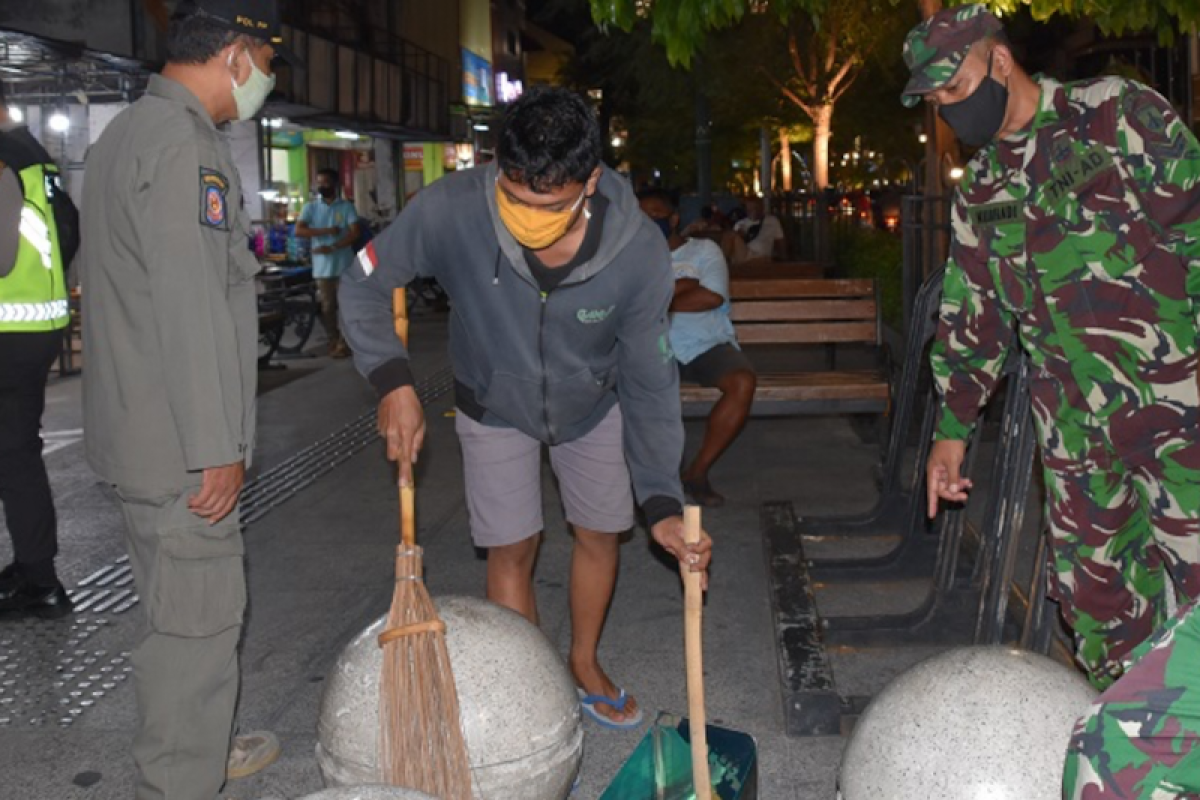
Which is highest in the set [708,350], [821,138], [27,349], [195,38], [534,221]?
[821,138]

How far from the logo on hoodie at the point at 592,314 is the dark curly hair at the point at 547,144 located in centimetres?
51

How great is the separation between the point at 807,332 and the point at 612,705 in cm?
508

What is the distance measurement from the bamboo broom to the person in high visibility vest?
126 inches

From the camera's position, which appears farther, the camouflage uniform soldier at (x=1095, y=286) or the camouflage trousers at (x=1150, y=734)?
the camouflage uniform soldier at (x=1095, y=286)

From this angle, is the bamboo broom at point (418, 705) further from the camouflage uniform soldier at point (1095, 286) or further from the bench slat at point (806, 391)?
the bench slat at point (806, 391)

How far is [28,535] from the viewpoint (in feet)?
19.9

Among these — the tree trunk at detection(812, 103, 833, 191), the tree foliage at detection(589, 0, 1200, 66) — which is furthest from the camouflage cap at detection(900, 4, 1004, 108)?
the tree trunk at detection(812, 103, 833, 191)

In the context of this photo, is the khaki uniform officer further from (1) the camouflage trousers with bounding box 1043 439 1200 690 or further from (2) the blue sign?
(2) the blue sign

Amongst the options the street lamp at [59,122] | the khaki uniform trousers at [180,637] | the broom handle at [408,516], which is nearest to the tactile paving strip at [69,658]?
the khaki uniform trousers at [180,637]

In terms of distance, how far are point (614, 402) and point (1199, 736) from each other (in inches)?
115

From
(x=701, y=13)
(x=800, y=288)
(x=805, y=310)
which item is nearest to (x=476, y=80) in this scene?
(x=800, y=288)

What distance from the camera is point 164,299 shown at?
361 cm

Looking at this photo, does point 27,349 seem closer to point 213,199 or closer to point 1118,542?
point 213,199

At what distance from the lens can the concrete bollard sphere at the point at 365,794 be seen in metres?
2.56
